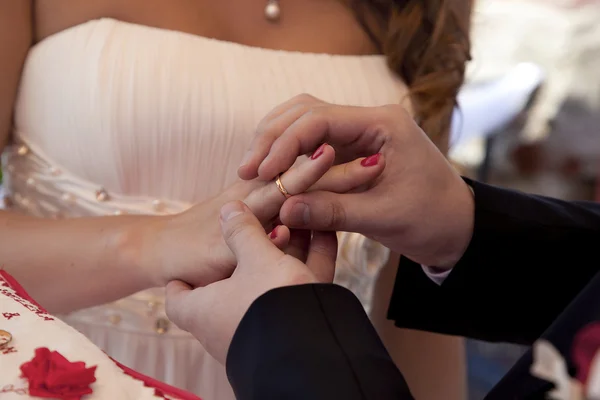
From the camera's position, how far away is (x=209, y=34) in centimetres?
83

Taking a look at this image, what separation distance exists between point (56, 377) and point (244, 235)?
163mm

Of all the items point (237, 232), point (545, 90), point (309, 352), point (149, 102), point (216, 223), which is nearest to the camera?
point (309, 352)

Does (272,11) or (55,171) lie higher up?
(272,11)

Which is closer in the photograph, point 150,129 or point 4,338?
point 4,338

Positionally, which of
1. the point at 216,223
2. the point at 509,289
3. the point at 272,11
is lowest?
the point at 509,289

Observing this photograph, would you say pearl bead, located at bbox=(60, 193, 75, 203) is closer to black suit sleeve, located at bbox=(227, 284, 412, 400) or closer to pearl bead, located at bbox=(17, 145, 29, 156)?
pearl bead, located at bbox=(17, 145, 29, 156)

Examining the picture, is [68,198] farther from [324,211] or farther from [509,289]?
[509,289]

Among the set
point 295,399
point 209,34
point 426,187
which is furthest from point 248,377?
point 209,34

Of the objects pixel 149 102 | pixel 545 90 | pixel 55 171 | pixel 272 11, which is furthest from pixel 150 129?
pixel 545 90

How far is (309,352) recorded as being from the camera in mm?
370

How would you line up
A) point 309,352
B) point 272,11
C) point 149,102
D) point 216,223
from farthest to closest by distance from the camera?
point 272,11 → point 149,102 → point 216,223 → point 309,352

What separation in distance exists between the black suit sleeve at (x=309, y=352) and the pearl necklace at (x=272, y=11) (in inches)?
21.8

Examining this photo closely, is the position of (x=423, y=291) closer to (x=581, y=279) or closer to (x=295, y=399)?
(x=581, y=279)

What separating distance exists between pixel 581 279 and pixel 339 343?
1.21 feet
